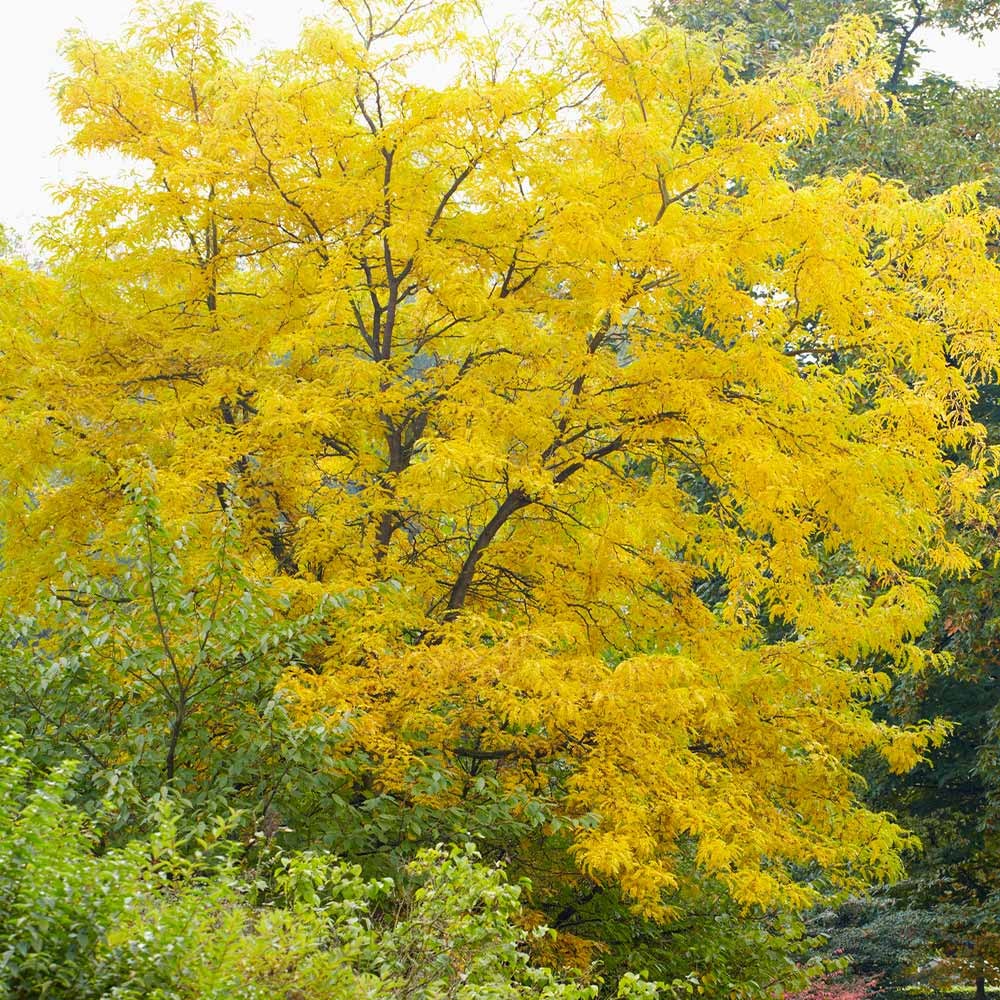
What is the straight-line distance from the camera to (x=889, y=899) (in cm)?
1562

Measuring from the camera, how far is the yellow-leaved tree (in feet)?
25.2

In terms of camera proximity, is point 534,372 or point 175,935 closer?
point 175,935

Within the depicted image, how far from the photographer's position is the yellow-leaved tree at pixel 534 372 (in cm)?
769

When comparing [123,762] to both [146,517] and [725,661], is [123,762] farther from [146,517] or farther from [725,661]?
[725,661]

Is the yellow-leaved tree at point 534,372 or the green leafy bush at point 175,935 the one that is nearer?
the green leafy bush at point 175,935

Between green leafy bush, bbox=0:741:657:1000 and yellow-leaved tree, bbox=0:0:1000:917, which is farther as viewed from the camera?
→ yellow-leaved tree, bbox=0:0:1000:917

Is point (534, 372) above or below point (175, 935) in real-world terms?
above

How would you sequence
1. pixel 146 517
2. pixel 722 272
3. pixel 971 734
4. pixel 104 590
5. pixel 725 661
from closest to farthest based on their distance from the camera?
pixel 146 517 < pixel 104 590 < pixel 722 272 < pixel 725 661 < pixel 971 734

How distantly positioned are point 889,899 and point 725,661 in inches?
352

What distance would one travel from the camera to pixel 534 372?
9133mm

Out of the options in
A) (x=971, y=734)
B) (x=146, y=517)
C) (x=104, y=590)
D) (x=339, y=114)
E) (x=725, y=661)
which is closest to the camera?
(x=146, y=517)

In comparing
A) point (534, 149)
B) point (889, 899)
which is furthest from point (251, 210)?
point (889, 899)

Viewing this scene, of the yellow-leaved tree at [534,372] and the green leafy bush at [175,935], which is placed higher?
the yellow-leaved tree at [534,372]

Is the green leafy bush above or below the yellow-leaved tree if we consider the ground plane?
below
